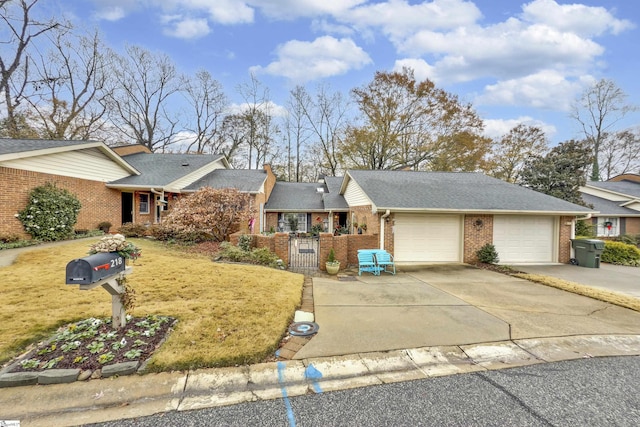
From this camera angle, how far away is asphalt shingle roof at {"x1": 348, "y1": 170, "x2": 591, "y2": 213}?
10258mm

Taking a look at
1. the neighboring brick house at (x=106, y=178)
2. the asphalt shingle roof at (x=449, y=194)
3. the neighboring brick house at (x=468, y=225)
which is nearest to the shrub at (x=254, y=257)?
the neighboring brick house at (x=468, y=225)

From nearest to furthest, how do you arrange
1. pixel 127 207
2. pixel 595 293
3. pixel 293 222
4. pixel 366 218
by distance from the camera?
pixel 595 293, pixel 366 218, pixel 127 207, pixel 293 222

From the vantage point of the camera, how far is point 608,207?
1923 centimetres

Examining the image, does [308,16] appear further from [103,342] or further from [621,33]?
[103,342]

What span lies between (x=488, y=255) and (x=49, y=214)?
17.0 meters

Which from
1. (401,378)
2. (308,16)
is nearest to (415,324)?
(401,378)

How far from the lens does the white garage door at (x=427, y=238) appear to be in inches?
408

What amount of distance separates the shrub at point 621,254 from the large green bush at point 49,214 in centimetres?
2307

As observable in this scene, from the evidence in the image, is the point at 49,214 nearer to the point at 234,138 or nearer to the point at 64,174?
the point at 64,174

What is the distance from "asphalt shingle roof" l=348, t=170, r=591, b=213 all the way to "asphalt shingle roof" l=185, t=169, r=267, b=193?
638 cm

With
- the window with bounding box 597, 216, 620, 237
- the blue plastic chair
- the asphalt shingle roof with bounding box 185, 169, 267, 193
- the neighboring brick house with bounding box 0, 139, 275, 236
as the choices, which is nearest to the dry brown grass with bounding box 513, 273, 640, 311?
the blue plastic chair

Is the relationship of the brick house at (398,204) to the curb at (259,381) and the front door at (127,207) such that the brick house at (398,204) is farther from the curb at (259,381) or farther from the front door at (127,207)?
the curb at (259,381)

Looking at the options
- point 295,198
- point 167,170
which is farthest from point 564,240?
point 167,170

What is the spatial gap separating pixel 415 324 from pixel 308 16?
1407cm
